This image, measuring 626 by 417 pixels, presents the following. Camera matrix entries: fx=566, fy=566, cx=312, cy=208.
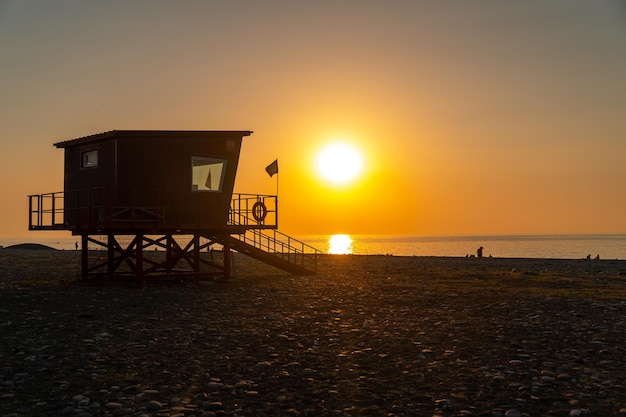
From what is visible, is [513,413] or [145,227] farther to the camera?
[145,227]

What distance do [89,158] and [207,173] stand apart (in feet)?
19.7

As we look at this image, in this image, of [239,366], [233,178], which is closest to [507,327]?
[239,366]

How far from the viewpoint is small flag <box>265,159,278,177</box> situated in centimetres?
3309

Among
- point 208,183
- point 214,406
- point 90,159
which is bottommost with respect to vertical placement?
point 214,406

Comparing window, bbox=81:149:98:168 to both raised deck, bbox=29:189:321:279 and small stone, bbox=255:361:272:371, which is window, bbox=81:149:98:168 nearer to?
raised deck, bbox=29:189:321:279

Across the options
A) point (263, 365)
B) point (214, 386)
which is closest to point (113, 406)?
point (214, 386)

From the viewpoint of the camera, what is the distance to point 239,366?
11438mm

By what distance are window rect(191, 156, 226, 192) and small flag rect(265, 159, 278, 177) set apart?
5147 millimetres


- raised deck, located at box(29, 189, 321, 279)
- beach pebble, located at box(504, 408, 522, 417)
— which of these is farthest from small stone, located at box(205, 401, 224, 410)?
raised deck, located at box(29, 189, 321, 279)

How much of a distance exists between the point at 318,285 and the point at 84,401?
18.3 metres

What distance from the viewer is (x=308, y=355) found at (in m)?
12.4

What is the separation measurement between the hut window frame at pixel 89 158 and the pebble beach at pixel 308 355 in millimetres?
7781

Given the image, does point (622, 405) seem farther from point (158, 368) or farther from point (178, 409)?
point (158, 368)

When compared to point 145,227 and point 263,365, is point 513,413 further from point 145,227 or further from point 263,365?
point 145,227
